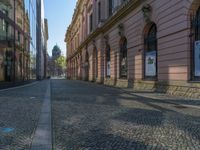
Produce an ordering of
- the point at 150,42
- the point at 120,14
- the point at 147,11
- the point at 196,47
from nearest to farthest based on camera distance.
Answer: the point at 196,47 < the point at 147,11 < the point at 150,42 < the point at 120,14

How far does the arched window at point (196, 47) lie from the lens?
558 inches

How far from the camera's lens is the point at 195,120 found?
7754mm

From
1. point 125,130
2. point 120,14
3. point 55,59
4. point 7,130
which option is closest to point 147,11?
point 120,14

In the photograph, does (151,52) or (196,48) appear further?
(151,52)

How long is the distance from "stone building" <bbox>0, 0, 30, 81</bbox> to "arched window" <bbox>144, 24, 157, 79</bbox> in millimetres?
9230

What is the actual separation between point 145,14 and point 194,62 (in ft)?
19.8

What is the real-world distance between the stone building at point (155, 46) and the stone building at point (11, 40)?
8.08 metres

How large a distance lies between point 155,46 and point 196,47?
5184mm

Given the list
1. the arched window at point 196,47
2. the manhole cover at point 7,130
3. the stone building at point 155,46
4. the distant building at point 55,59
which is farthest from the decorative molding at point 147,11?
the distant building at point 55,59

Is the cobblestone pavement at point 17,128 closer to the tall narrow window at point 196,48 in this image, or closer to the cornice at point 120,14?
the tall narrow window at point 196,48

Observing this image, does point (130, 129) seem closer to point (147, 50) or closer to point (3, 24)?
point (147, 50)

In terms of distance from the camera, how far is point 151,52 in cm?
1969

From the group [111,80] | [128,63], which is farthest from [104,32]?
[128,63]

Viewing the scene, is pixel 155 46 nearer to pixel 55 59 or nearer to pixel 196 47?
pixel 196 47
